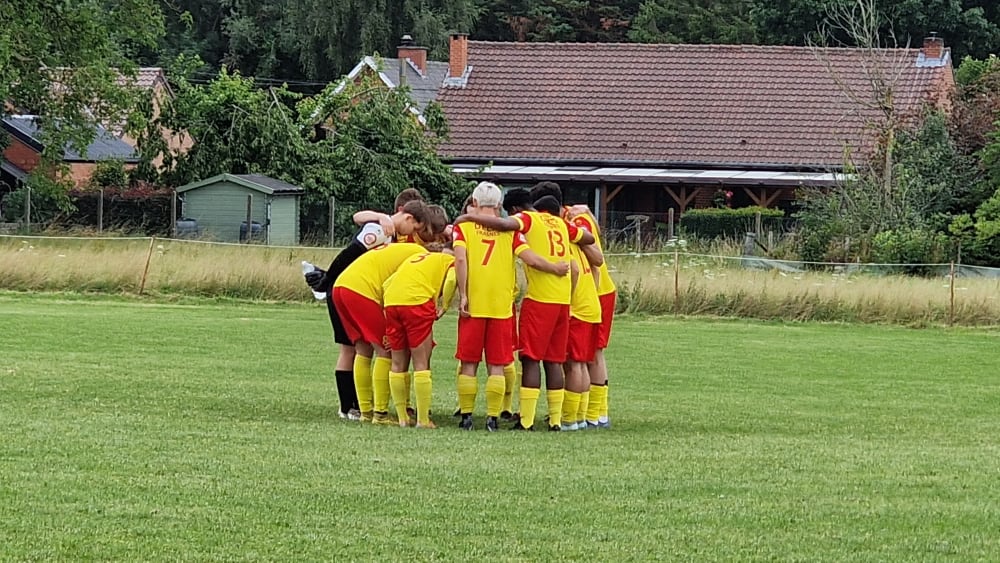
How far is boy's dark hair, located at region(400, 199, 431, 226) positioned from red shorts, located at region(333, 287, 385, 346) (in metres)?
0.74

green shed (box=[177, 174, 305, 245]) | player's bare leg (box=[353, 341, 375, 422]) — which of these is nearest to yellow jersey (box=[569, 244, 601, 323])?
player's bare leg (box=[353, 341, 375, 422])

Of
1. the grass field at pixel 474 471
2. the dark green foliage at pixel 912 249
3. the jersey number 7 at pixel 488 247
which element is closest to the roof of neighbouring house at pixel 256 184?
the dark green foliage at pixel 912 249

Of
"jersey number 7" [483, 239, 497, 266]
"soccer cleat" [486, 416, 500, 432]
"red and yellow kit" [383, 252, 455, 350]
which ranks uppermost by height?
"jersey number 7" [483, 239, 497, 266]

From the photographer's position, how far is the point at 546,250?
11477 millimetres

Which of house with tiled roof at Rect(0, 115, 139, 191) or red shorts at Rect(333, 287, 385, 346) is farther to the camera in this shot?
house with tiled roof at Rect(0, 115, 139, 191)

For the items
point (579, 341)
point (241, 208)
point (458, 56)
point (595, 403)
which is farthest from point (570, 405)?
point (458, 56)

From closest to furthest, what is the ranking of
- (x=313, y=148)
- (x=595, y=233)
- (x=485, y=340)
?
1. (x=485, y=340)
2. (x=595, y=233)
3. (x=313, y=148)

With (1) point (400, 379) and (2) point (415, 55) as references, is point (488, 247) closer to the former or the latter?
(1) point (400, 379)

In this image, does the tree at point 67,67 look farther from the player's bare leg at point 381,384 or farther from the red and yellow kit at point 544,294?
the red and yellow kit at point 544,294

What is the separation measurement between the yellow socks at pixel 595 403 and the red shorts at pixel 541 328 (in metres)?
0.68

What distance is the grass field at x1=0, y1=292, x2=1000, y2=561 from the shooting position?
6.63 m

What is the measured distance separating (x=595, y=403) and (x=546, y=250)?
1.41 m

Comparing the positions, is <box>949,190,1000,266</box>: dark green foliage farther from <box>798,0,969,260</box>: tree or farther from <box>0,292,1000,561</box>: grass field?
<box>0,292,1000,561</box>: grass field

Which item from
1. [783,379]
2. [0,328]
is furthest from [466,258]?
[0,328]
